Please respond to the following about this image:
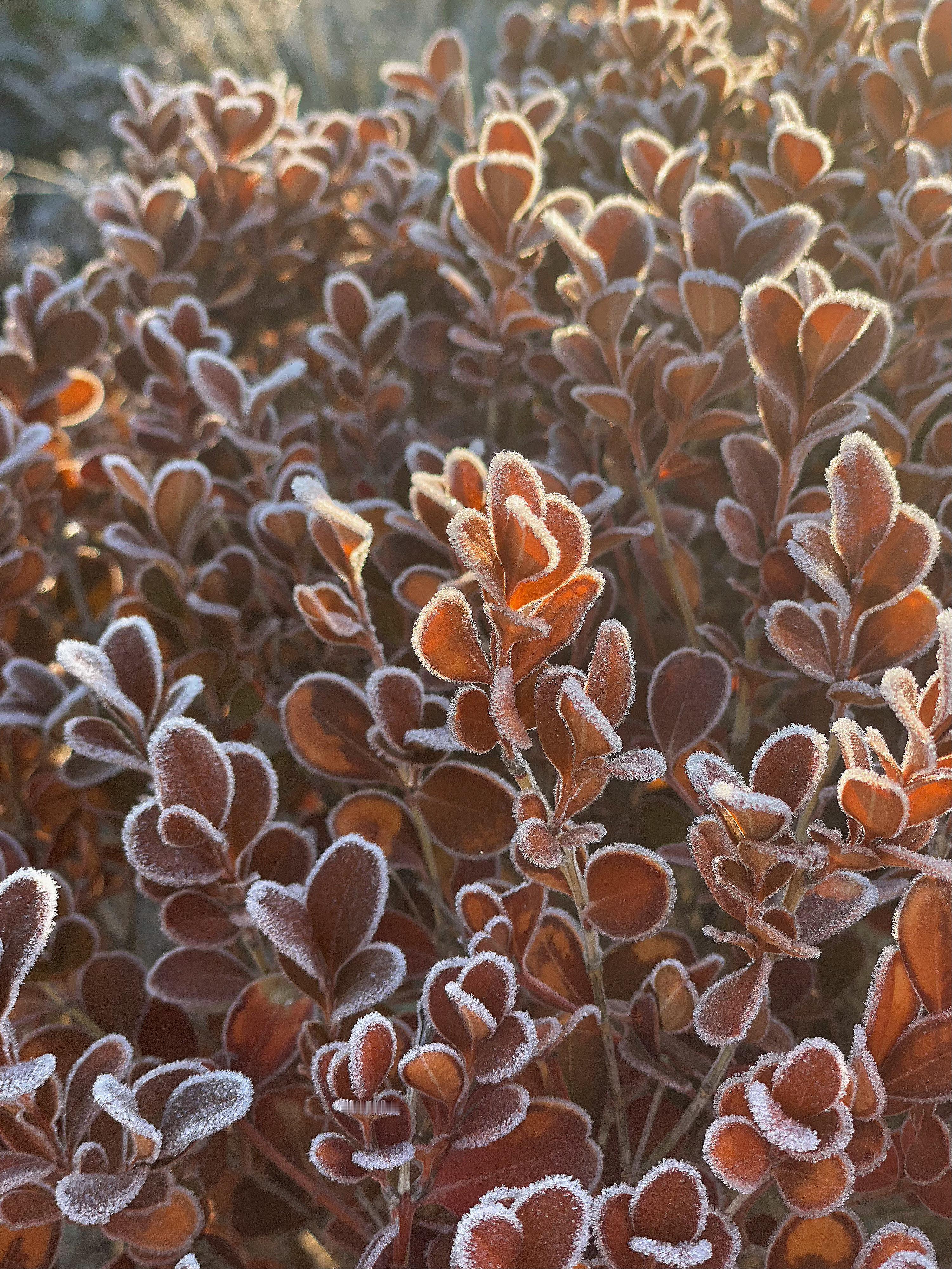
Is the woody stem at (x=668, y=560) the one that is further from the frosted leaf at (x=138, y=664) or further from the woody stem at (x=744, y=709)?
the frosted leaf at (x=138, y=664)

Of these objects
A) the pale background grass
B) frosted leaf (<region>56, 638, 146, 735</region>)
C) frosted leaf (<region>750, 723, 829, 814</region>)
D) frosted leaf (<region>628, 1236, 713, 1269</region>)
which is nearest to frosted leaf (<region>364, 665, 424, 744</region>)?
frosted leaf (<region>56, 638, 146, 735</region>)

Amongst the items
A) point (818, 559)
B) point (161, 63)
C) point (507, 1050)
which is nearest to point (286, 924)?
point (507, 1050)

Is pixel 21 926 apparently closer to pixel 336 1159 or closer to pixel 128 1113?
pixel 128 1113

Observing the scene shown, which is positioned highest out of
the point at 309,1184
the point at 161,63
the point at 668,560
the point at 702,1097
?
the point at 161,63

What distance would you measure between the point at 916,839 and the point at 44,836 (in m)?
1.09

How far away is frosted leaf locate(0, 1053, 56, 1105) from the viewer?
2.06 feet

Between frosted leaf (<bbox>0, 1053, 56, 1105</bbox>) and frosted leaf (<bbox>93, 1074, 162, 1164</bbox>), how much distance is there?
0.11 feet

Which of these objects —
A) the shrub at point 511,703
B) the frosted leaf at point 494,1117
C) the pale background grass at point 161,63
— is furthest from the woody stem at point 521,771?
the pale background grass at point 161,63

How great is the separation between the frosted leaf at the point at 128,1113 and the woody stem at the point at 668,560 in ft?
2.32

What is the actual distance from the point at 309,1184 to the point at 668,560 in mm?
713

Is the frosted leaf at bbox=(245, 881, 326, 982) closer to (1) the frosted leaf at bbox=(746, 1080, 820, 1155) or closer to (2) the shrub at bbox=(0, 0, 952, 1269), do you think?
(2) the shrub at bbox=(0, 0, 952, 1269)

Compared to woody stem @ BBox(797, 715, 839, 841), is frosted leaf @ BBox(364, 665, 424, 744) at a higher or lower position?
higher

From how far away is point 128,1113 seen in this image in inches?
24.5

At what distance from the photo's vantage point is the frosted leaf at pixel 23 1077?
0.63m
